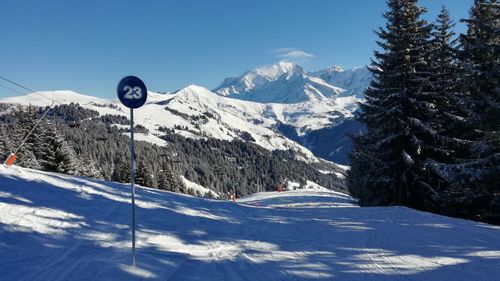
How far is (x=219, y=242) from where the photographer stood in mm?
8477

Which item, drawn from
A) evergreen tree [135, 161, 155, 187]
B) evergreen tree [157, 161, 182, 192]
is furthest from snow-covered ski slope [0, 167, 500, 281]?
evergreen tree [157, 161, 182, 192]

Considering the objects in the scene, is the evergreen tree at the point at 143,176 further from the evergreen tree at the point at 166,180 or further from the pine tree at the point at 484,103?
the pine tree at the point at 484,103

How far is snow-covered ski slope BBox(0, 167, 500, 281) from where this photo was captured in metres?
6.38

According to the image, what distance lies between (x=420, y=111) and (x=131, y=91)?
55.6ft

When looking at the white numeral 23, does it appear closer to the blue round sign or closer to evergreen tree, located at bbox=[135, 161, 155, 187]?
the blue round sign

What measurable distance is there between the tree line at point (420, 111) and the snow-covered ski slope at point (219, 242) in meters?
7.09

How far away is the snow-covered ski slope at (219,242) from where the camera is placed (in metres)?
6.38

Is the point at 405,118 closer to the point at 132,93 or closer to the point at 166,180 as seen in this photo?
the point at 132,93

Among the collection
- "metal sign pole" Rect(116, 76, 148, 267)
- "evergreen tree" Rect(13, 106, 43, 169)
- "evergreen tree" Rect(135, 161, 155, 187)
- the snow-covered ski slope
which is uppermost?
"evergreen tree" Rect(13, 106, 43, 169)

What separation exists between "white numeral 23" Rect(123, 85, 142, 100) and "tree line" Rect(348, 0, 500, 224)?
A: 46.5 feet

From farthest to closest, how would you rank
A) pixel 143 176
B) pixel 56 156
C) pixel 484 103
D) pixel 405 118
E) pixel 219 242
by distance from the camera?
pixel 143 176, pixel 56 156, pixel 405 118, pixel 484 103, pixel 219 242

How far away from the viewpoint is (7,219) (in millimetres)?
8344

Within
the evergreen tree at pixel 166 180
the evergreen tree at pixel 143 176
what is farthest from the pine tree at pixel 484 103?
the evergreen tree at pixel 166 180

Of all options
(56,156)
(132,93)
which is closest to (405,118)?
(132,93)
